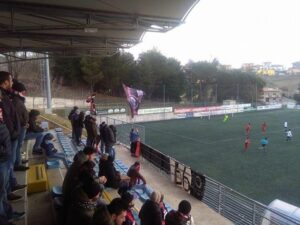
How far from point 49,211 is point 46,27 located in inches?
185

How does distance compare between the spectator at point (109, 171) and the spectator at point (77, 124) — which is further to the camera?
the spectator at point (77, 124)

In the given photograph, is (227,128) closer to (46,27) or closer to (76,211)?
(46,27)

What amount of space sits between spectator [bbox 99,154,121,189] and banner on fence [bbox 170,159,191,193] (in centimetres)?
415

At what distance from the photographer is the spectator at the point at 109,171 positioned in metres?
8.56

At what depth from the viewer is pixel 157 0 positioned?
6.57 m

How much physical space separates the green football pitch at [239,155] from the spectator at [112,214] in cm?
1122

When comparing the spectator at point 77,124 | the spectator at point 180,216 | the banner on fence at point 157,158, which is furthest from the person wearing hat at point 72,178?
the spectator at point 77,124

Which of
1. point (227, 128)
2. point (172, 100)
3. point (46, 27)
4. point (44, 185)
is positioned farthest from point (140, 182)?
point (172, 100)

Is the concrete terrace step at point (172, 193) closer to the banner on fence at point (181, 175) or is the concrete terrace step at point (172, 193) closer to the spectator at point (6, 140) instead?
the banner on fence at point (181, 175)

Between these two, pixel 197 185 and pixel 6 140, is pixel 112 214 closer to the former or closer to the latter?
pixel 6 140

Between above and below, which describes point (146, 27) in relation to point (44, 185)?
above

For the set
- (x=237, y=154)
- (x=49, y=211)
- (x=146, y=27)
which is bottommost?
(x=237, y=154)

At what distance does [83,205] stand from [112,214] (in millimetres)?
353

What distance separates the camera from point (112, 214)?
3932mm
